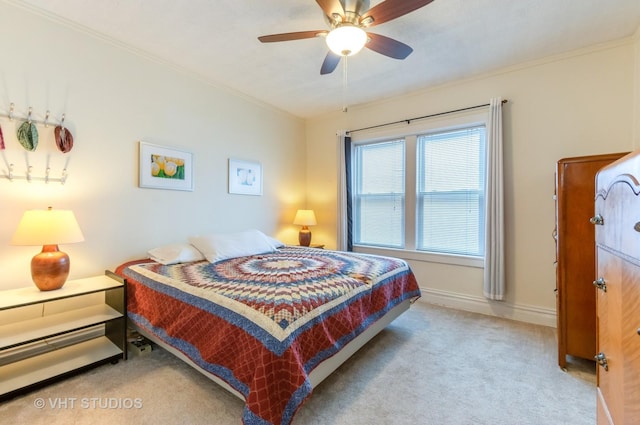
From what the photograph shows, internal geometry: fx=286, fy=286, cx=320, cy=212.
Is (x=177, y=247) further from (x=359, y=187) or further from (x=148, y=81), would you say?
(x=359, y=187)

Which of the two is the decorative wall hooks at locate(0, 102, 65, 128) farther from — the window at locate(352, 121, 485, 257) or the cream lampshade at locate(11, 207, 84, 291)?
the window at locate(352, 121, 485, 257)

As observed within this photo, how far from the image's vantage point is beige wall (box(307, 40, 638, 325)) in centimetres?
251

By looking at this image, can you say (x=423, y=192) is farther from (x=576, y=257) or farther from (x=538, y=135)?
(x=576, y=257)

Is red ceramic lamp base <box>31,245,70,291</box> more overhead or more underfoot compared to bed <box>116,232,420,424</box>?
more overhead

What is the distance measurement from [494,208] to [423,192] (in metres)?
0.84

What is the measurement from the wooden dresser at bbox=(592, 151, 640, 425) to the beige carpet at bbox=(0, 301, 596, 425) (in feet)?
1.93

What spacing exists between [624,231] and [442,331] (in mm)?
2100

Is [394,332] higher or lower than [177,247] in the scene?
lower

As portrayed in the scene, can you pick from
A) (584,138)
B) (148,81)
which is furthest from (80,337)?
(584,138)

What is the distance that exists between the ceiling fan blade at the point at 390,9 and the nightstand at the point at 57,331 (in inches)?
99.3

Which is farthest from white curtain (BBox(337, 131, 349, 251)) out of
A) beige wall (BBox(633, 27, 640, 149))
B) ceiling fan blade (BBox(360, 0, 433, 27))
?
beige wall (BBox(633, 27, 640, 149))

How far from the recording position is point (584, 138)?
2.62m

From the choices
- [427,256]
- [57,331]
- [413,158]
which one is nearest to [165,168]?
[57,331]

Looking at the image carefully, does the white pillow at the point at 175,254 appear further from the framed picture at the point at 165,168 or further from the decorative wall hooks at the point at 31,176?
the decorative wall hooks at the point at 31,176
